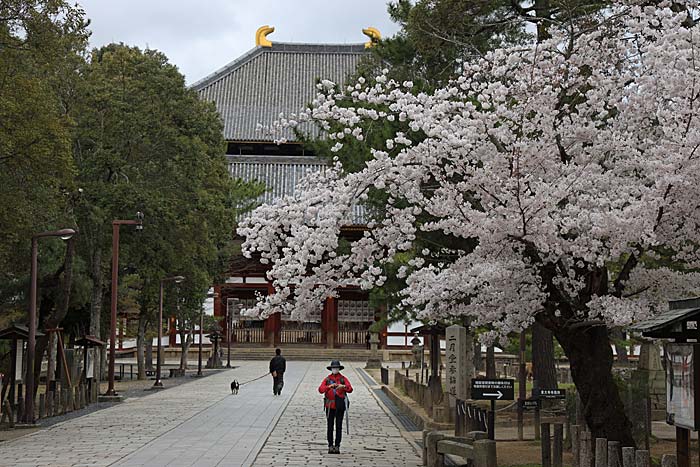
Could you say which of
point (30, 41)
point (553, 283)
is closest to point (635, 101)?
point (553, 283)

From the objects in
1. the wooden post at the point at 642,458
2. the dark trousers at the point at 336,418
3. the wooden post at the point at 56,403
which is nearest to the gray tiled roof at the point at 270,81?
the wooden post at the point at 56,403

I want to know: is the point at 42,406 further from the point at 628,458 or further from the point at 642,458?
the point at 642,458

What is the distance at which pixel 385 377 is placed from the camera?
111 feet

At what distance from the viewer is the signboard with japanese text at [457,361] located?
1619 centimetres

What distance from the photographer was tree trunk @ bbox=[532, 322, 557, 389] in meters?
20.7

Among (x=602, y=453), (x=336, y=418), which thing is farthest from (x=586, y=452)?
(x=336, y=418)

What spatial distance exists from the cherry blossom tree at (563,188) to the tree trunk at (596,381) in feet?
0.06

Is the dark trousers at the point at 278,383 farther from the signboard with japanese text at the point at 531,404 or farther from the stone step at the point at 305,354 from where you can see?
the stone step at the point at 305,354

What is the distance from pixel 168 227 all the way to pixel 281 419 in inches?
402

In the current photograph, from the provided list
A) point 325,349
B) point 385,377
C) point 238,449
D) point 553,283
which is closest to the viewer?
point 553,283

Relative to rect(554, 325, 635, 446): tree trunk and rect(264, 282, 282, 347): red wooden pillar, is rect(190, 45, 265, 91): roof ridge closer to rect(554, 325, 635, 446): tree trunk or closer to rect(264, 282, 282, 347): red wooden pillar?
rect(264, 282, 282, 347): red wooden pillar

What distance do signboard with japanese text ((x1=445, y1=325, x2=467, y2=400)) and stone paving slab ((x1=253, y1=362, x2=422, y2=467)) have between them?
1.30 m

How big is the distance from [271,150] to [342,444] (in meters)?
46.0

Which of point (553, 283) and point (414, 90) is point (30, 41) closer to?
point (414, 90)
